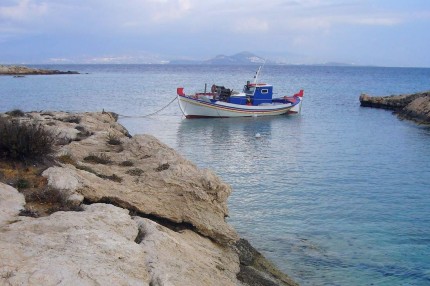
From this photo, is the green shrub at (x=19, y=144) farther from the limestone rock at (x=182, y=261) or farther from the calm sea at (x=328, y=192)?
the calm sea at (x=328, y=192)

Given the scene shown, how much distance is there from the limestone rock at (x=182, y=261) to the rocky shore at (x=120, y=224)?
2 centimetres

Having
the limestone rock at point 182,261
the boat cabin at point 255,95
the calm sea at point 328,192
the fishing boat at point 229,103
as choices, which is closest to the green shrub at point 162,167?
the limestone rock at point 182,261

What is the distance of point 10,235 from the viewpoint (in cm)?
594

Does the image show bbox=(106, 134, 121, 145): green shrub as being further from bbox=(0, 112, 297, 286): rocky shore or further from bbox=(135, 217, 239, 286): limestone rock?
bbox=(135, 217, 239, 286): limestone rock

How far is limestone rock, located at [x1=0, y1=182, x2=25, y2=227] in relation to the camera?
6679mm

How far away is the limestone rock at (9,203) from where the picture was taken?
668cm

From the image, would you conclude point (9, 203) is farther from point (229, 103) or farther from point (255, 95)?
A: point (255, 95)

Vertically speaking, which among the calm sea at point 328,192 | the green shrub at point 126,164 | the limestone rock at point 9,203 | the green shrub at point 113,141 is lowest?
the calm sea at point 328,192

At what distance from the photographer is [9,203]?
715 centimetres

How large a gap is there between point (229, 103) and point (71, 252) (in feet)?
128

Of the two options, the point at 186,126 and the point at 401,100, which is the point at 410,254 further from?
the point at 401,100

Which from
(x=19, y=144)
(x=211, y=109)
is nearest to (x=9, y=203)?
(x=19, y=144)

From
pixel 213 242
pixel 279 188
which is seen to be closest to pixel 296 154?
pixel 279 188

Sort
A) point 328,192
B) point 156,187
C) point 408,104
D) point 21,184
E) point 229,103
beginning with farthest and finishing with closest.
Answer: point 408,104 → point 229,103 → point 328,192 → point 156,187 → point 21,184
